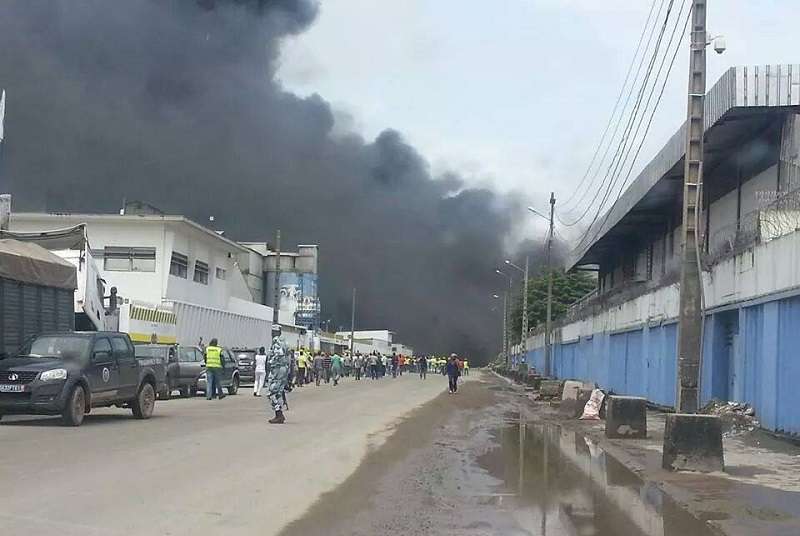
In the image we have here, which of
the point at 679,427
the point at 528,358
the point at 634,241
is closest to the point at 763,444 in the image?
the point at 679,427

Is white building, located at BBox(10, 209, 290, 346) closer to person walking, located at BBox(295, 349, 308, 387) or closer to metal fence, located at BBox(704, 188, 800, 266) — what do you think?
person walking, located at BBox(295, 349, 308, 387)

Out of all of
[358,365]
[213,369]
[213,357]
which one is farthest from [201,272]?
[213,357]

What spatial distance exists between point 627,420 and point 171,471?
350 inches

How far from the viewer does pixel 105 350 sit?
17.1 metres

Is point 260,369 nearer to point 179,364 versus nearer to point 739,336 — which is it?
point 179,364

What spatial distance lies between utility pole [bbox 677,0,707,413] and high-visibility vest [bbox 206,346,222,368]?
16.4 metres

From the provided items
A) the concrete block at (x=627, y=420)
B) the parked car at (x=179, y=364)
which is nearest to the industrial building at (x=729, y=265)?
the concrete block at (x=627, y=420)

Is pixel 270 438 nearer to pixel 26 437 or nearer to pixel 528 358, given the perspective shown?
pixel 26 437

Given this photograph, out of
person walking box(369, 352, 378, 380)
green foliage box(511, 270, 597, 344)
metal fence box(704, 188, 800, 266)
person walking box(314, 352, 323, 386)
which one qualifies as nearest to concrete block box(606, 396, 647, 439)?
metal fence box(704, 188, 800, 266)

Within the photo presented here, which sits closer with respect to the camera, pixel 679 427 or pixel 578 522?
pixel 578 522

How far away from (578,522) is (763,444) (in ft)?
26.3

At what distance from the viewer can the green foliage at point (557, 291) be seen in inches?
3059

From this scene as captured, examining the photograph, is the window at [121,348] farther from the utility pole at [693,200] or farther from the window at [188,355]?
the utility pole at [693,200]

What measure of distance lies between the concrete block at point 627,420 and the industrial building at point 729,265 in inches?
83.8
